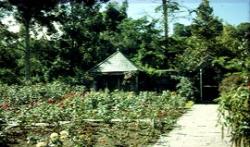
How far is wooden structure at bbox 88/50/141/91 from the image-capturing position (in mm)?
33531

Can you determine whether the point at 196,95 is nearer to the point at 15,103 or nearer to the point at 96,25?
the point at 15,103

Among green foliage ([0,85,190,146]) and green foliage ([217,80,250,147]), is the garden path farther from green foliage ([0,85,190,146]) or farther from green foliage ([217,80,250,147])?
green foliage ([217,80,250,147])

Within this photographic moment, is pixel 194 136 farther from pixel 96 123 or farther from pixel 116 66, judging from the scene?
pixel 116 66

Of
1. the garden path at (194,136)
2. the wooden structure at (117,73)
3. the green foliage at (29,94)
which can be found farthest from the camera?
the wooden structure at (117,73)

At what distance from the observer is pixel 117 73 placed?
3441 centimetres

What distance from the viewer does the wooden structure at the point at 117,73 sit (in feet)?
110

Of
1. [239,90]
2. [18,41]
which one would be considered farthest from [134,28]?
[239,90]

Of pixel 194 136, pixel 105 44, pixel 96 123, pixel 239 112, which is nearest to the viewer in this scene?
pixel 239 112

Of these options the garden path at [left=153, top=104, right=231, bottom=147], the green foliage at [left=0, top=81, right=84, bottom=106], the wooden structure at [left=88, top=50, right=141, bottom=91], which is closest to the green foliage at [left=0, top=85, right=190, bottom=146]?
the garden path at [left=153, top=104, right=231, bottom=147]

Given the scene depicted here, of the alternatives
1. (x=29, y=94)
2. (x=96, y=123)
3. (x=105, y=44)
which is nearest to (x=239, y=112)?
(x=96, y=123)

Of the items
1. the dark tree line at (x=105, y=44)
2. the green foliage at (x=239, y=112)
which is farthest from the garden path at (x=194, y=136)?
the dark tree line at (x=105, y=44)

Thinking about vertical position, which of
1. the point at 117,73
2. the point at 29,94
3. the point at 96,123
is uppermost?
the point at 117,73

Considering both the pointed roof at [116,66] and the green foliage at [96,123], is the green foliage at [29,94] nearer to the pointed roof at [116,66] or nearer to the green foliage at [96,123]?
the green foliage at [96,123]

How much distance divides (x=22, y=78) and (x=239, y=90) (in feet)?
127
